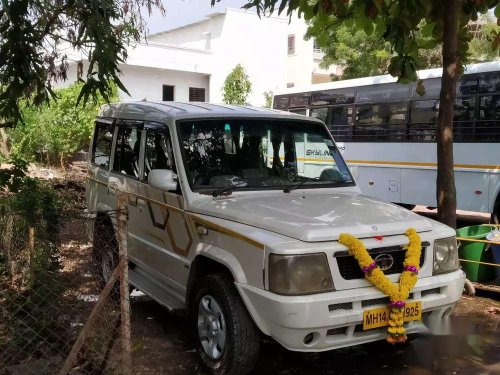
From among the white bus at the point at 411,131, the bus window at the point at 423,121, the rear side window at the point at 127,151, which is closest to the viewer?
the rear side window at the point at 127,151

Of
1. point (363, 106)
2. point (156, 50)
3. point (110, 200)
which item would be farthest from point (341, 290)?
point (156, 50)

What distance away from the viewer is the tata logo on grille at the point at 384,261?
3564 mm

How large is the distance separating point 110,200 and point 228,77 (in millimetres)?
20643

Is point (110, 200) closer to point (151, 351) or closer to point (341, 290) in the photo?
point (151, 351)

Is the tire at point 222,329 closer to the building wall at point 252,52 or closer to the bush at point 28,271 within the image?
the bush at point 28,271

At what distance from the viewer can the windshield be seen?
14.8ft

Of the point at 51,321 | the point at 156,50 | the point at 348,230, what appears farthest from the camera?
the point at 156,50

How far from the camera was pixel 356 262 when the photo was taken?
11.5 ft

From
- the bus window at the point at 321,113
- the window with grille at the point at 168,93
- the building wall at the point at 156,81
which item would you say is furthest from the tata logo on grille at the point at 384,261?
the window with grille at the point at 168,93

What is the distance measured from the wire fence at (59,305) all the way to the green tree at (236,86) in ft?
65.4

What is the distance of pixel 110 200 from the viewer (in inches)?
224

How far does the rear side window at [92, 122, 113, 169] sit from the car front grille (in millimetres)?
3375

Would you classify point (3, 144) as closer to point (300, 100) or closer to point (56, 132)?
point (56, 132)

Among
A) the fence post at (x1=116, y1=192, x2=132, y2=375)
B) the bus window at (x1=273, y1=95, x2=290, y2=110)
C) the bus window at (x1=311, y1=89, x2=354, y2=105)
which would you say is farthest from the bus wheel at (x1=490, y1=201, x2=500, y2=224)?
the fence post at (x1=116, y1=192, x2=132, y2=375)
